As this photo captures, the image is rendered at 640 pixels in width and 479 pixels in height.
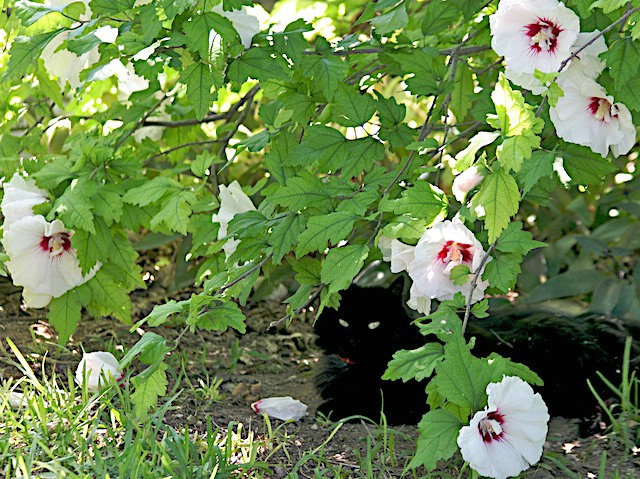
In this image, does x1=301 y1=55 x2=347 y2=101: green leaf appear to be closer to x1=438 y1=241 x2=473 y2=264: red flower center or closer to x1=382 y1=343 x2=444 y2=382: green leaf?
x1=438 y1=241 x2=473 y2=264: red flower center

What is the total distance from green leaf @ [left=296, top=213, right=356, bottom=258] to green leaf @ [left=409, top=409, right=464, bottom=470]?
13.6 inches

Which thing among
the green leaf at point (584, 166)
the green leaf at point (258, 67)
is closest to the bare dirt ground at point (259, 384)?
the green leaf at point (584, 166)

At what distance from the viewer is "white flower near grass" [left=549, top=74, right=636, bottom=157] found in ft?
4.94

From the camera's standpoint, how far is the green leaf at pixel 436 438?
139 centimetres

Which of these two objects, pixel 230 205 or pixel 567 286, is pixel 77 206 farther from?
pixel 567 286

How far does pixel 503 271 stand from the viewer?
1454 mm

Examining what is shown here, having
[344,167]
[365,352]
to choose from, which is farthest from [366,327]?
[344,167]

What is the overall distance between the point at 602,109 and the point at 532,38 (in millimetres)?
204

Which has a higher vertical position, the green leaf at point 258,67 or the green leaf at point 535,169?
the green leaf at point 258,67

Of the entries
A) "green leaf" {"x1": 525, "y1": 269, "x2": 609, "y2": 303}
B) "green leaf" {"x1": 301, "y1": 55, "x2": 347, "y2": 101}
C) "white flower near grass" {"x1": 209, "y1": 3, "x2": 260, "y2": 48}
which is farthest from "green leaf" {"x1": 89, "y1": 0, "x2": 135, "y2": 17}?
"green leaf" {"x1": 525, "y1": 269, "x2": 609, "y2": 303}

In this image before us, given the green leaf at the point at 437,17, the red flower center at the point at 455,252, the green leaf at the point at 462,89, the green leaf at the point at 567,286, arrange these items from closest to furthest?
the red flower center at the point at 455,252, the green leaf at the point at 437,17, the green leaf at the point at 462,89, the green leaf at the point at 567,286

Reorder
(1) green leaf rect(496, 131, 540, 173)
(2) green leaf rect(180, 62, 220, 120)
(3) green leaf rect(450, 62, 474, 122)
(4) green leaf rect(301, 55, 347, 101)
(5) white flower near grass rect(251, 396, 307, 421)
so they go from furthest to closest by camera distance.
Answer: (3) green leaf rect(450, 62, 474, 122)
(5) white flower near grass rect(251, 396, 307, 421)
(4) green leaf rect(301, 55, 347, 101)
(2) green leaf rect(180, 62, 220, 120)
(1) green leaf rect(496, 131, 540, 173)

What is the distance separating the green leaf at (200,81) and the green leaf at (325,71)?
0.21 m

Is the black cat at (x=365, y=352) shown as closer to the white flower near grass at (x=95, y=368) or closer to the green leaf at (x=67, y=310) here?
the white flower near grass at (x=95, y=368)
